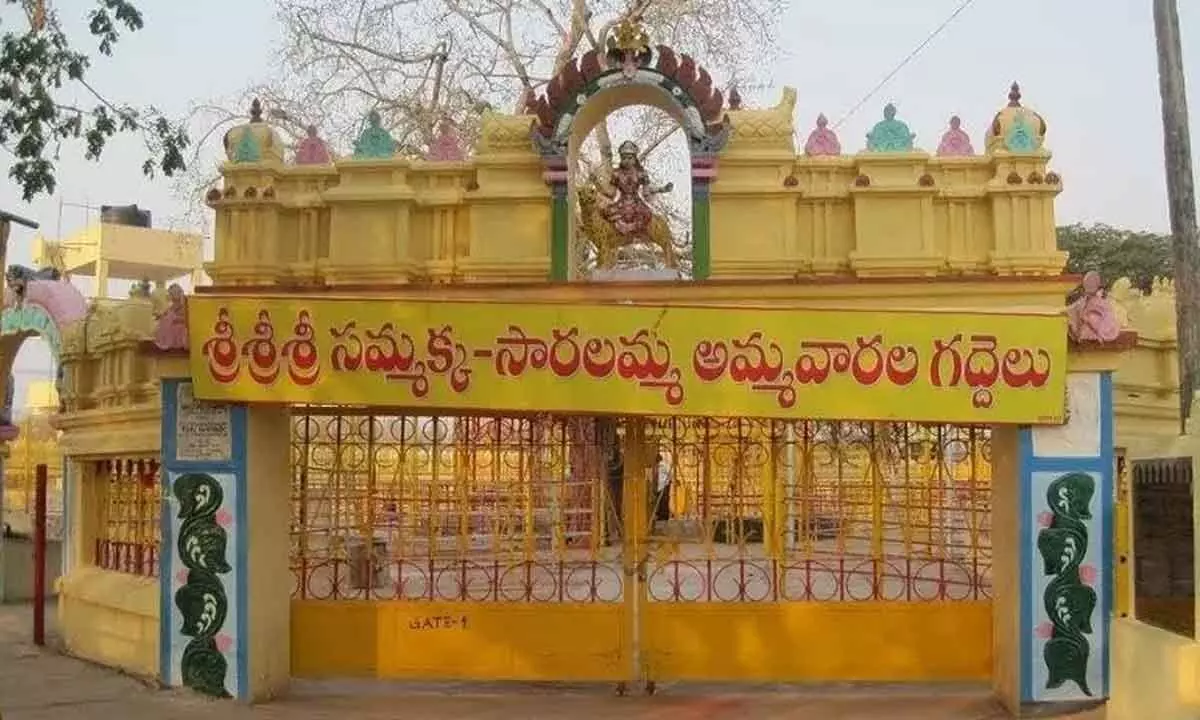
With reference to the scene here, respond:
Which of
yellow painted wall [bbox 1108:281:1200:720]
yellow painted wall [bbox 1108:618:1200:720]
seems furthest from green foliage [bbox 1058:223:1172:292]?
yellow painted wall [bbox 1108:618:1200:720]

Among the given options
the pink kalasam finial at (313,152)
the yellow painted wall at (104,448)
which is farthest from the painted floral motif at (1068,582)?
the yellow painted wall at (104,448)

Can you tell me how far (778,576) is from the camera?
910 centimetres

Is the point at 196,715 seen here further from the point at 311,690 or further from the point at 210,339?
the point at 210,339

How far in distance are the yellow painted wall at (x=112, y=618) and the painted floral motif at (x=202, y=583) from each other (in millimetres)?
543

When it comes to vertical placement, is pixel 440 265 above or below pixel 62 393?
above

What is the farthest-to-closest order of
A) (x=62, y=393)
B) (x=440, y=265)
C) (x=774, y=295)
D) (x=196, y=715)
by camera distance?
1. (x=62, y=393)
2. (x=440, y=265)
3. (x=774, y=295)
4. (x=196, y=715)

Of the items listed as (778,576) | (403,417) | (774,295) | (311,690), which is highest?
(774,295)

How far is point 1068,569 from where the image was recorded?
7.96 meters

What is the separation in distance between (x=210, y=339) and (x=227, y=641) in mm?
1918

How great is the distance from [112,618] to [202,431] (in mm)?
2039

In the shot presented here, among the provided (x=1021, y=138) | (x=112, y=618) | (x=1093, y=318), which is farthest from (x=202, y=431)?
(x=1021, y=138)

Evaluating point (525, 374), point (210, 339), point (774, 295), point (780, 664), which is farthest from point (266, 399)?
point (780, 664)

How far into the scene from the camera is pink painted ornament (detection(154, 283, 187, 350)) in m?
8.36

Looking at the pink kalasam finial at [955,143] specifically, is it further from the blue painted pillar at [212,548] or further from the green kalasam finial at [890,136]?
the blue painted pillar at [212,548]
